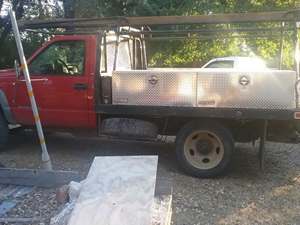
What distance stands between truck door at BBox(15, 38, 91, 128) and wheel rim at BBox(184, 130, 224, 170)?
1.67 m

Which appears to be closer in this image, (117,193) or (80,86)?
(117,193)

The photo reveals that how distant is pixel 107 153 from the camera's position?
320 inches

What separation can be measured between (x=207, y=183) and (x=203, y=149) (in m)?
0.54

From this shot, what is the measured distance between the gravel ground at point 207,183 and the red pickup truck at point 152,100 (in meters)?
0.47

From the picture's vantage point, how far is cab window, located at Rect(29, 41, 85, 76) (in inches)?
297

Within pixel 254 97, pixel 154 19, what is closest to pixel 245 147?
pixel 254 97

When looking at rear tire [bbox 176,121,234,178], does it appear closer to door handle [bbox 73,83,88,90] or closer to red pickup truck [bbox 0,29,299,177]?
red pickup truck [bbox 0,29,299,177]

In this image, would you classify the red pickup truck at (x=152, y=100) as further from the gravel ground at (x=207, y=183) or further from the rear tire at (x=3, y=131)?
the gravel ground at (x=207, y=183)

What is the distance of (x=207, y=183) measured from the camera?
6.55m

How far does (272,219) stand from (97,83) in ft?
10.9

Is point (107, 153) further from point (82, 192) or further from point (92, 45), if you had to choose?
point (82, 192)

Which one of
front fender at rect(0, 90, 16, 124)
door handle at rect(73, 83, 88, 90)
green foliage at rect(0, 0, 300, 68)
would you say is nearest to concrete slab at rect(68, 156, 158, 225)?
door handle at rect(73, 83, 88, 90)

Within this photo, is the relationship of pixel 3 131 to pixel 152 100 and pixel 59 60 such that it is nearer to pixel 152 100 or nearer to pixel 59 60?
pixel 59 60

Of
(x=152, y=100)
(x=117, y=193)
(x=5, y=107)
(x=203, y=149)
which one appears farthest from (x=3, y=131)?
(x=117, y=193)
